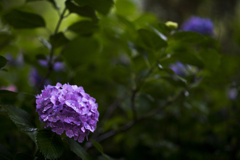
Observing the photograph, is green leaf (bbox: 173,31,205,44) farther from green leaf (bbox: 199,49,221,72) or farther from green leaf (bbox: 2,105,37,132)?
green leaf (bbox: 2,105,37,132)

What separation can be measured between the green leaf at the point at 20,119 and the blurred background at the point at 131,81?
0.26 metres

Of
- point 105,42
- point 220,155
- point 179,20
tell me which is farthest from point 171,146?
point 179,20

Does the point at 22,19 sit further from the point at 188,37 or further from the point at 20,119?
the point at 188,37

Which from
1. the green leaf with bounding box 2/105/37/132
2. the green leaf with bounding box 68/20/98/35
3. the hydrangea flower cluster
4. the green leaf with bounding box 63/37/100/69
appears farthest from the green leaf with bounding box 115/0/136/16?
the green leaf with bounding box 2/105/37/132

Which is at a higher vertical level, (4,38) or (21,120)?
(21,120)

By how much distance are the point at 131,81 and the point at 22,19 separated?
88cm

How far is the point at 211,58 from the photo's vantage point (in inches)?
49.6

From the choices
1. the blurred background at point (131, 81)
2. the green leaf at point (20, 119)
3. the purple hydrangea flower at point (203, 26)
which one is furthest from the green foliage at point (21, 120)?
the purple hydrangea flower at point (203, 26)

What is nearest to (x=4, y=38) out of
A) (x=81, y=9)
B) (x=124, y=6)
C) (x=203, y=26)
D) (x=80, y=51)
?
(x=80, y=51)

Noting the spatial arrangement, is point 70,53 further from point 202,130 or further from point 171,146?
point 202,130

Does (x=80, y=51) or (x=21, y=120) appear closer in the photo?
(x=21, y=120)

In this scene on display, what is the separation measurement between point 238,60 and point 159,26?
1.00 metres

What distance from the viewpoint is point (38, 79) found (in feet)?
6.61

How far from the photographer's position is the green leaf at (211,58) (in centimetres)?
125
